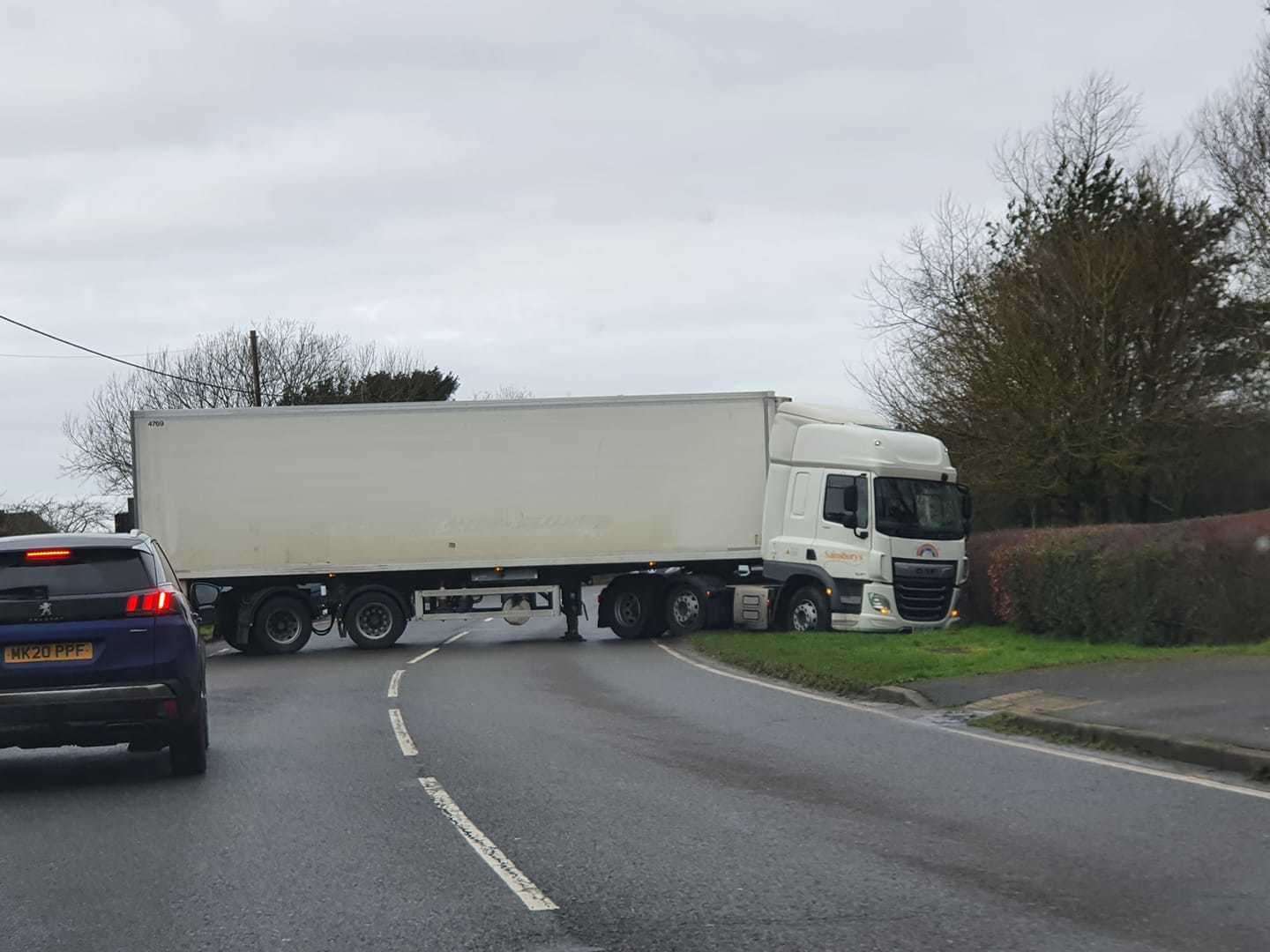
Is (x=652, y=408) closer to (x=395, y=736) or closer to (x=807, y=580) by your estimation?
(x=807, y=580)

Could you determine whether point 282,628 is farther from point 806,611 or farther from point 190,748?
point 190,748

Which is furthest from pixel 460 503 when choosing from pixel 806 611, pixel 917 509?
pixel 917 509

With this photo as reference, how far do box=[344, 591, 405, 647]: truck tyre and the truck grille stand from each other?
847cm

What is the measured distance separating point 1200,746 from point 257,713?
31.3 ft

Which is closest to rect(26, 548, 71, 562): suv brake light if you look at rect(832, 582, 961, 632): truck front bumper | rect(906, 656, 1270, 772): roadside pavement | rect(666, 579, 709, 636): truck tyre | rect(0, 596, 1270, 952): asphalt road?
rect(0, 596, 1270, 952): asphalt road

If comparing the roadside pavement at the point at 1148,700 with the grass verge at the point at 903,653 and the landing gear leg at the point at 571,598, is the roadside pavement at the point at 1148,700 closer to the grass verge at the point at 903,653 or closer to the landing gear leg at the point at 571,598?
the grass verge at the point at 903,653

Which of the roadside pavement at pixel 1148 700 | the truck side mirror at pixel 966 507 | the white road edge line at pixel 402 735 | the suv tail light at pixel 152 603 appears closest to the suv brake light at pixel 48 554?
the suv tail light at pixel 152 603

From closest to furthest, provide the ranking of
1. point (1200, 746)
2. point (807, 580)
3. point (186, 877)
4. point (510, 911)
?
point (510, 911) < point (186, 877) < point (1200, 746) < point (807, 580)

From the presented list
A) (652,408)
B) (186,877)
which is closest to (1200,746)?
(186,877)

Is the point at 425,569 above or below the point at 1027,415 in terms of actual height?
below

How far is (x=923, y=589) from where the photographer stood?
80.7 ft

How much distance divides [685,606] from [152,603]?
1677 cm

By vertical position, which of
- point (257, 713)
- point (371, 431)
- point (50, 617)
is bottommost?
point (257, 713)

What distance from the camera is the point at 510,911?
269 inches
